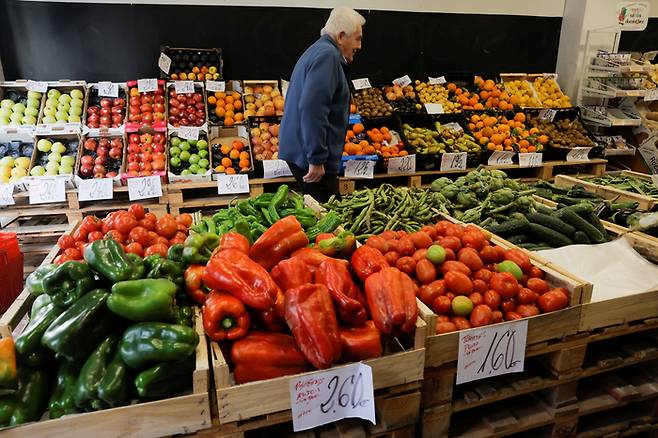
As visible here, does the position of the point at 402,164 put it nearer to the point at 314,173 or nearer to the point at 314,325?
the point at 314,173

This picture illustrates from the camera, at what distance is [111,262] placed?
1409mm

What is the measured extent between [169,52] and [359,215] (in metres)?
3.43

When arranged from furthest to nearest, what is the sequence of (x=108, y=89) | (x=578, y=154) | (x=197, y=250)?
1. (x=578, y=154)
2. (x=108, y=89)
3. (x=197, y=250)

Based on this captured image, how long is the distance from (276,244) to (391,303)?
480 millimetres

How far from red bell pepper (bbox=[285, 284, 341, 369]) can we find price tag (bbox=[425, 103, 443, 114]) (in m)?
4.18

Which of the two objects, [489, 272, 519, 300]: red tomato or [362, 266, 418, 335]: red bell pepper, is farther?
[489, 272, 519, 300]: red tomato

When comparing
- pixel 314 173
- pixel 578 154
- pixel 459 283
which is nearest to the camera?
pixel 459 283

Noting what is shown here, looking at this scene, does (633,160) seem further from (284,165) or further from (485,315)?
(485,315)

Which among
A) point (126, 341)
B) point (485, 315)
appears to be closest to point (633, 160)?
point (485, 315)

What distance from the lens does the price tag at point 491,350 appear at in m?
1.63

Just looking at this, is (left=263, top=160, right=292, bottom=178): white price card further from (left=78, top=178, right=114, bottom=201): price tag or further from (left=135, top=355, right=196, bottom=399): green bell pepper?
(left=135, top=355, right=196, bottom=399): green bell pepper

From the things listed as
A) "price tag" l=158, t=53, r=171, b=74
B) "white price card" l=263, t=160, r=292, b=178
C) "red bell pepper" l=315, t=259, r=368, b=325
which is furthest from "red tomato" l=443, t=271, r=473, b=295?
"price tag" l=158, t=53, r=171, b=74

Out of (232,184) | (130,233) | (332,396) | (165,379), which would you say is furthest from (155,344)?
(232,184)

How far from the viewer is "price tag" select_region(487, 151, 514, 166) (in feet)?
15.5
